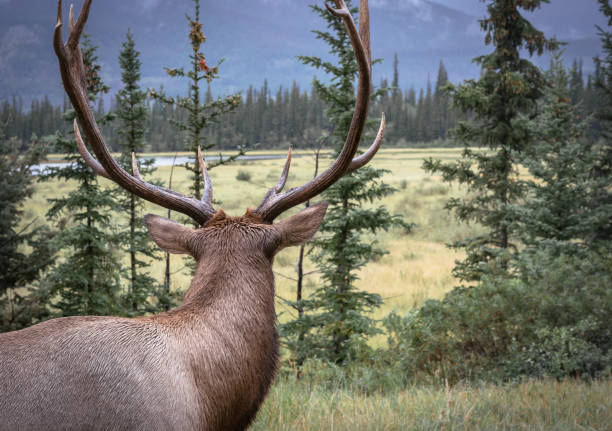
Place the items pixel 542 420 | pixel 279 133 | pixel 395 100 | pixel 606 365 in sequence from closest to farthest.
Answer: pixel 542 420, pixel 606 365, pixel 279 133, pixel 395 100

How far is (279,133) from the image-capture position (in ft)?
312

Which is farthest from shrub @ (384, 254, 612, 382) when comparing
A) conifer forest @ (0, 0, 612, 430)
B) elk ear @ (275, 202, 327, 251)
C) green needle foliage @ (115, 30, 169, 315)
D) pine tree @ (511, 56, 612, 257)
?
green needle foliage @ (115, 30, 169, 315)

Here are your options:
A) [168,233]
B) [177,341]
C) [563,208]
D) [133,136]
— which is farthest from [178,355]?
[563,208]

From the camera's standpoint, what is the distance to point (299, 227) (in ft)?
8.99

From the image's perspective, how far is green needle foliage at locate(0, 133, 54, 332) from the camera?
28.3 ft

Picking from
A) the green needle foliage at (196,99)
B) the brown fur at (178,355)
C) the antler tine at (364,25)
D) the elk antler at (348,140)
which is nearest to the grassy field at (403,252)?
the green needle foliage at (196,99)

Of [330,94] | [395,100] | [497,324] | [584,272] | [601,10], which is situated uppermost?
[395,100]

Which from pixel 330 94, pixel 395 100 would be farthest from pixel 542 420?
pixel 395 100

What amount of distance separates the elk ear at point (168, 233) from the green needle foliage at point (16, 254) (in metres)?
6.57

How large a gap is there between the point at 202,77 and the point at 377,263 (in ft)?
32.6

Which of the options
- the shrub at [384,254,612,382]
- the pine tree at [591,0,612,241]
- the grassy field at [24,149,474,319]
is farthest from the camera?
the grassy field at [24,149,474,319]

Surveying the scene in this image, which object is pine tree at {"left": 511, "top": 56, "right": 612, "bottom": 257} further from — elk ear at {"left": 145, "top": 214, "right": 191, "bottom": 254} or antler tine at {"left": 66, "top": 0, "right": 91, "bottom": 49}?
antler tine at {"left": 66, "top": 0, "right": 91, "bottom": 49}

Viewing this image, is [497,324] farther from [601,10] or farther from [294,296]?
[601,10]

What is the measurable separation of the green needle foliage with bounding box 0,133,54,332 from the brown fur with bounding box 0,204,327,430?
7100 mm
